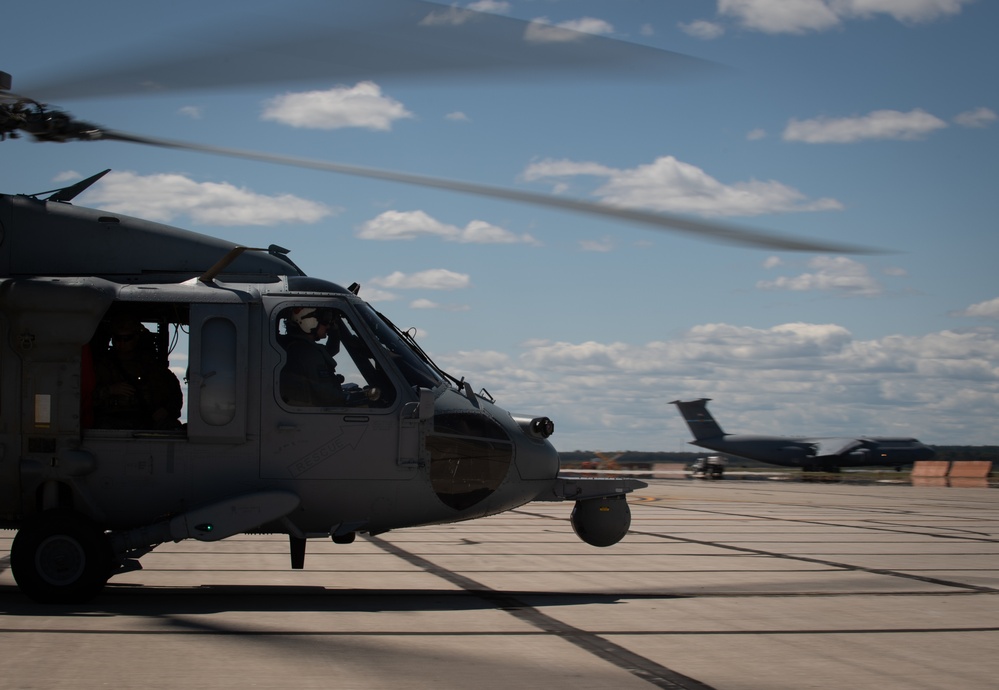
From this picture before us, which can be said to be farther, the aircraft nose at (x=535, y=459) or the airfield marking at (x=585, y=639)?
the aircraft nose at (x=535, y=459)

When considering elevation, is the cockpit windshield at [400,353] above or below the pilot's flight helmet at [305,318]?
below

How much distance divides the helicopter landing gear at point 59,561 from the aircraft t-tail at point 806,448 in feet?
189

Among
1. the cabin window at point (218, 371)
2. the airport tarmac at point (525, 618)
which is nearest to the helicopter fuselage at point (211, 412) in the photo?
the cabin window at point (218, 371)

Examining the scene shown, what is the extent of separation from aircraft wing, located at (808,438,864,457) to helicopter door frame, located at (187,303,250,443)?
57.1 metres

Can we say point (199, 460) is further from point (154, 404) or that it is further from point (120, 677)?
point (120, 677)

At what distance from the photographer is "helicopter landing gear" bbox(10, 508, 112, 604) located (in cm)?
832

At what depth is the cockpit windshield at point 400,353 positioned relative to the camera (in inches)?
372

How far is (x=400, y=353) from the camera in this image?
956 cm

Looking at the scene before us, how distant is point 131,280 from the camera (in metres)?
9.27

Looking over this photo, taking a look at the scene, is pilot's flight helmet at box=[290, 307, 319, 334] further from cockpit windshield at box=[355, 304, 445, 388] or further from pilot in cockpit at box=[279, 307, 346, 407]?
cockpit windshield at box=[355, 304, 445, 388]

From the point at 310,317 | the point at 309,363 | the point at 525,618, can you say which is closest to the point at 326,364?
the point at 309,363

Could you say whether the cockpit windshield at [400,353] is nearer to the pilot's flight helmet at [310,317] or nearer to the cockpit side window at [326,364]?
the cockpit side window at [326,364]

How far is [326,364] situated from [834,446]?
57.6m

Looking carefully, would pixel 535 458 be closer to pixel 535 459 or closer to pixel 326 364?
pixel 535 459
